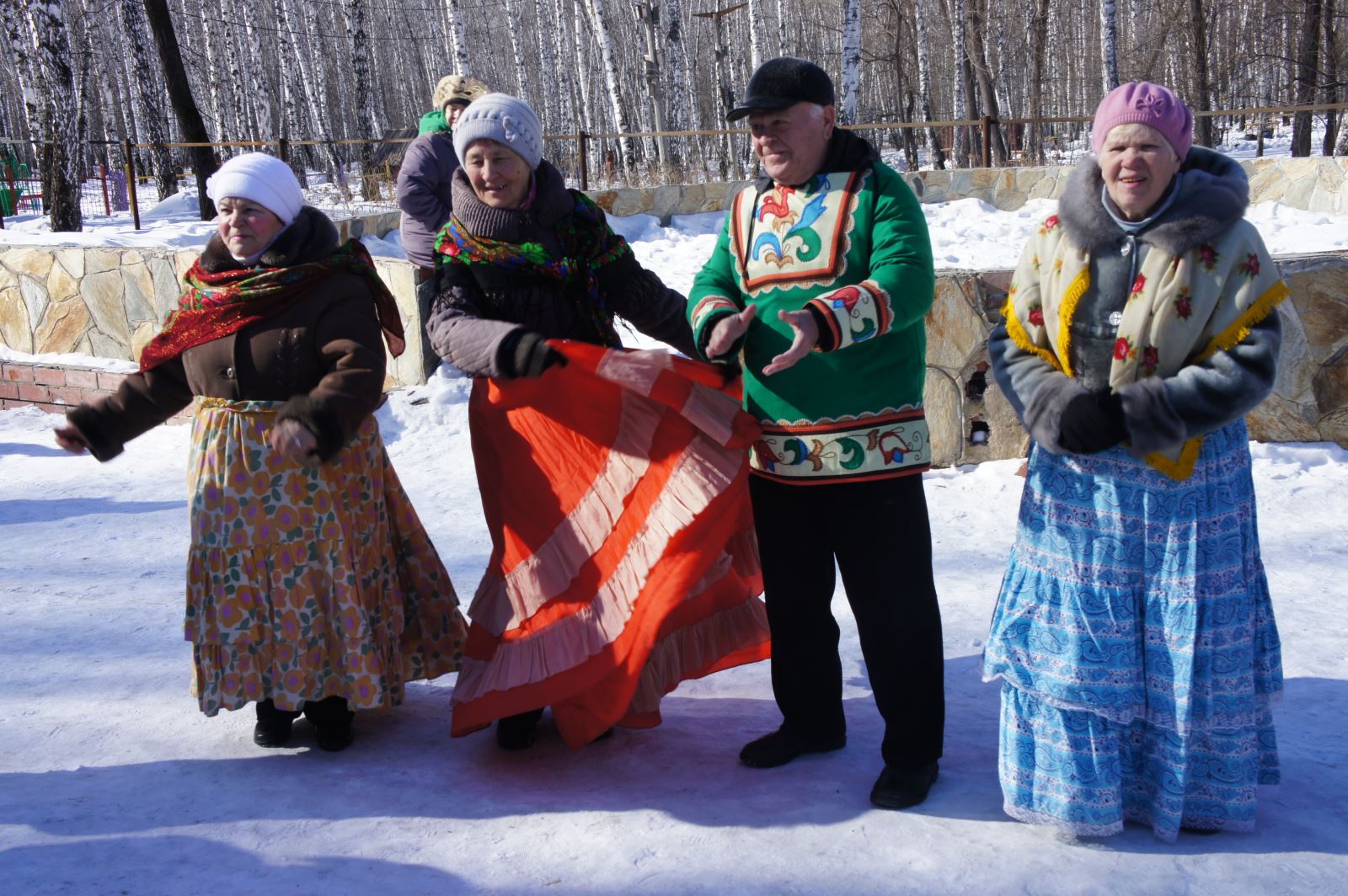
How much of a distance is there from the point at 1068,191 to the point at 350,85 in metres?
42.7

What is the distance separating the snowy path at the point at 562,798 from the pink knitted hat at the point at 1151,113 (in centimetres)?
147

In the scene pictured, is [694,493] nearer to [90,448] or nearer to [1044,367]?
[1044,367]

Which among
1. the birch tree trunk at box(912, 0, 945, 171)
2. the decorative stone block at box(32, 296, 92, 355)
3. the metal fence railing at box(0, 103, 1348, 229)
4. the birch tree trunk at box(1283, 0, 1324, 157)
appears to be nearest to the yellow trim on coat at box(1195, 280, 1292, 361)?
the decorative stone block at box(32, 296, 92, 355)

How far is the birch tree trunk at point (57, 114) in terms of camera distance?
12.0m

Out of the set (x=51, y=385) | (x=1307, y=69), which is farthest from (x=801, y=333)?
(x=1307, y=69)

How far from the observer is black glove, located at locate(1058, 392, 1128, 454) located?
7.38ft

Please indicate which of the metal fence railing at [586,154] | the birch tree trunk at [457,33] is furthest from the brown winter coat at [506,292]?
the birch tree trunk at [457,33]

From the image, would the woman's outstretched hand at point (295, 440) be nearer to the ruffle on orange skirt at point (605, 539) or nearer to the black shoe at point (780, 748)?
the ruffle on orange skirt at point (605, 539)

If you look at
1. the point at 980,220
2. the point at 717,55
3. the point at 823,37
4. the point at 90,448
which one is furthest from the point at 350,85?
the point at 90,448

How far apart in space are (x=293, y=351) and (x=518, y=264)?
24.6 inches

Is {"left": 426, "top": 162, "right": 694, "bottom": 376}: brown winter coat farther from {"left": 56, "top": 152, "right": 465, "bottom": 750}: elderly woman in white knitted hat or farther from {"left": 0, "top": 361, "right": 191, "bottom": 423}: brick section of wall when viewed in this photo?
{"left": 0, "top": 361, "right": 191, "bottom": 423}: brick section of wall

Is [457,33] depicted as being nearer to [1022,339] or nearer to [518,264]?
[518,264]

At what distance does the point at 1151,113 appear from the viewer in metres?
2.19

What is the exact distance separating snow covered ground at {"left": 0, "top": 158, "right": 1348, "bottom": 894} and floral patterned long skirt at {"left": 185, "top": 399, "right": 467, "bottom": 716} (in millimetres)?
248
